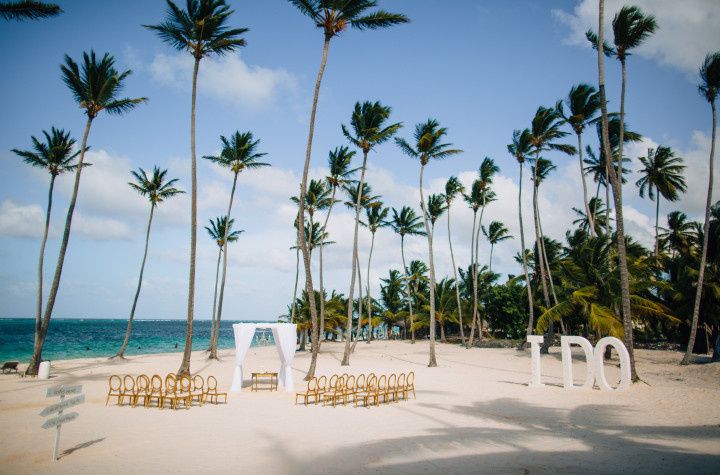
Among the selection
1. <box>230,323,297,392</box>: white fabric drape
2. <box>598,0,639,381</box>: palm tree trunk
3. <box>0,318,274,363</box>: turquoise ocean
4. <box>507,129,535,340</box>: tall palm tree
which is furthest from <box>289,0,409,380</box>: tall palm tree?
<box>0,318,274,363</box>: turquoise ocean

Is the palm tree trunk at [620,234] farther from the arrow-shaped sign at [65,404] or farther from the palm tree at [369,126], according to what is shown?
the arrow-shaped sign at [65,404]

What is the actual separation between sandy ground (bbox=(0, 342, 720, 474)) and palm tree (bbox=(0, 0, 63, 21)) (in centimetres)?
1065

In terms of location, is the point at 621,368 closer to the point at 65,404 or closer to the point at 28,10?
the point at 65,404

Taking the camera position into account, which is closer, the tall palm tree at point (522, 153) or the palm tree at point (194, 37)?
the palm tree at point (194, 37)

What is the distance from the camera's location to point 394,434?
924cm

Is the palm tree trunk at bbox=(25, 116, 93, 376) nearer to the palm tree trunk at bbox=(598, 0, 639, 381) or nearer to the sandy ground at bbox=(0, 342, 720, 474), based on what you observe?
the sandy ground at bbox=(0, 342, 720, 474)

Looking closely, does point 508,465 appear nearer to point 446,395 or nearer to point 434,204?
point 446,395

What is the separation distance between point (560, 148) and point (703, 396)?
19.3 metres

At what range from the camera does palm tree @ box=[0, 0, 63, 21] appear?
35.1ft

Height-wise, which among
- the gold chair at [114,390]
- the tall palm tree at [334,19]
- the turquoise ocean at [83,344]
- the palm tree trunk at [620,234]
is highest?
the tall palm tree at [334,19]

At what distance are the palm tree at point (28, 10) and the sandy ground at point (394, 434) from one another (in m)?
10.7

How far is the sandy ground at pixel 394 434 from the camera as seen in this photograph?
23.0 ft

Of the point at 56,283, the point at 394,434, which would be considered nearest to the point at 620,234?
the point at 394,434

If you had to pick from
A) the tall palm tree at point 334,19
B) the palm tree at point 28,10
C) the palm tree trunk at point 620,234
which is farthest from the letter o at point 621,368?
the palm tree at point 28,10
